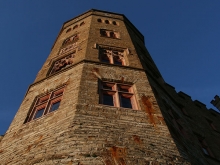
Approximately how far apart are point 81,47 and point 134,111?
681 centimetres

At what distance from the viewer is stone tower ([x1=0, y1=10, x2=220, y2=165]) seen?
19.5 feet

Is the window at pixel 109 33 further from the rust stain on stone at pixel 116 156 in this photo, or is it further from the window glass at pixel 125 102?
the rust stain on stone at pixel 116 156

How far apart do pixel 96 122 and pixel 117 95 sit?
2161 millimetres

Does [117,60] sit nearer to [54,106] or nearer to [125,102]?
[125,102]

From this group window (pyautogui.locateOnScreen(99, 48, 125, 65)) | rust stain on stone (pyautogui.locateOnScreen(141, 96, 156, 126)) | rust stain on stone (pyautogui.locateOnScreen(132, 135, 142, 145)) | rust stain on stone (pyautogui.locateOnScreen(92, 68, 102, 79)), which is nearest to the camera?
rust stain on stone (pyautogui.locateOnScreen(132, 135, 142, 145))

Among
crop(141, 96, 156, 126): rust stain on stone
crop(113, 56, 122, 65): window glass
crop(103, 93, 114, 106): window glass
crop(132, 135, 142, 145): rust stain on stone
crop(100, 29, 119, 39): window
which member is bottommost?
crop(132, 135, 142, 145): rust stain on stone

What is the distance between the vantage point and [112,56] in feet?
42.2

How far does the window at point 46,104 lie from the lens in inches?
349

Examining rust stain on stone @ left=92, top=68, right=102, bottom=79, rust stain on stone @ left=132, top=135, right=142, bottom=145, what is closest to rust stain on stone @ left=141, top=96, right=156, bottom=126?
rust stain on stone @ left=132, top=135, right=142, bottom=145

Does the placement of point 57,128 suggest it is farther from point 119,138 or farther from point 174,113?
point 174,113

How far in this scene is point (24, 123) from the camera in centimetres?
845

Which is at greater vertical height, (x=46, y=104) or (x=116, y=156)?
(x=46, y=104)

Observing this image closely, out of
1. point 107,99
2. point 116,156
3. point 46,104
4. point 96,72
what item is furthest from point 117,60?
point 116,156

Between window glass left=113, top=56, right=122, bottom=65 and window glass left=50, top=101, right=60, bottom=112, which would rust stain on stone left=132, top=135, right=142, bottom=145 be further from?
window glass left=113, top=56, right=122, bottom=65
